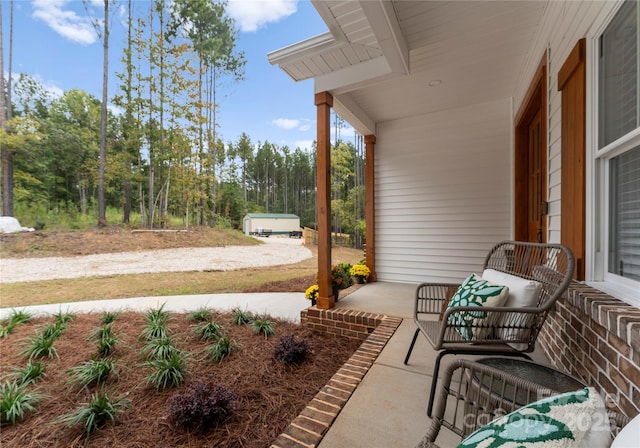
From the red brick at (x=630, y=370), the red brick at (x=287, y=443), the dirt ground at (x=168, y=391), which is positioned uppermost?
the red brick at (x=630, y=370)

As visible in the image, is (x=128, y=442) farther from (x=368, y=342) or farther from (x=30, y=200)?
(x=30, y=200)

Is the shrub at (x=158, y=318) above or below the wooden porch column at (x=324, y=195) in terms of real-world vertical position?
below

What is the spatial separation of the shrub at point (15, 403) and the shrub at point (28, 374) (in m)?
0.17

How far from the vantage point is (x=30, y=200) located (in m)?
6.16

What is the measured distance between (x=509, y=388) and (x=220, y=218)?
9.20 metres

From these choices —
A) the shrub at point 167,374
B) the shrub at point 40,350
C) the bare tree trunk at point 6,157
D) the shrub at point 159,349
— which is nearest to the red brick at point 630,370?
the shrub at point 167,374

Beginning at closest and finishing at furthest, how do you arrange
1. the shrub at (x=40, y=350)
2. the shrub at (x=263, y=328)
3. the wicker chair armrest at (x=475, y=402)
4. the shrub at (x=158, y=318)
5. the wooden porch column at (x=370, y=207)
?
the wicker chair armrest at (x=475, y=402) → the shrub at (x=40, y=350) → the shrub at (x=263, y=328) → the shrub at (x=158, y=318) → the wooden porch column at (x=370, y=207)

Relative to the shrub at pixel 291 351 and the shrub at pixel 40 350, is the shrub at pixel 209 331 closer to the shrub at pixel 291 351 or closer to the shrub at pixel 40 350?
the shrub at pixel 291 351

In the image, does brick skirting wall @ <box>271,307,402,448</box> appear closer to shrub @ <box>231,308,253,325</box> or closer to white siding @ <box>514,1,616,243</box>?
shrub @ <box>231,308,253,325</box>

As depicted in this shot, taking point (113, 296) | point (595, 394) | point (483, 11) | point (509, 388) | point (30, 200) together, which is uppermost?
point (483, 11)

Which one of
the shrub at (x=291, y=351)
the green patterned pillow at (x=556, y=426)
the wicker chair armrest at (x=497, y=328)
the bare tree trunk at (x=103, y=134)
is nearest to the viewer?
the green patterned pillow at (x=556, y=426)

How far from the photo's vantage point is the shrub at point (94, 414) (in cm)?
157

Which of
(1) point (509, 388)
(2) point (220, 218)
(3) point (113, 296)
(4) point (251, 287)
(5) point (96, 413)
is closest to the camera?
(1) point (509, 388)

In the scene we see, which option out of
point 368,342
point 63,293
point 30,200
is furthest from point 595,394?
point 30,200
